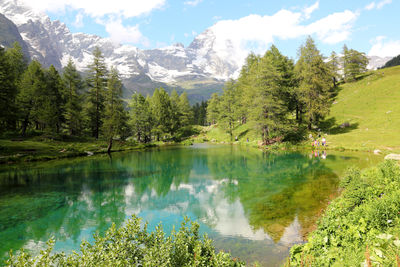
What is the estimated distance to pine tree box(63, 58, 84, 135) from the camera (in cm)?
5542

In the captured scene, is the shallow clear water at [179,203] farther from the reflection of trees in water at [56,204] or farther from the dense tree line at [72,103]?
the dense tree line at [72,103]

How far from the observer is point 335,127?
1972 inches

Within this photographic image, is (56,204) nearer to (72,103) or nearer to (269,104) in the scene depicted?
(269,104)

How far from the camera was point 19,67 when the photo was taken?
2425 inches

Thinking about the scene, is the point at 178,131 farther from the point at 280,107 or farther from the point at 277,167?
the point at 277,167

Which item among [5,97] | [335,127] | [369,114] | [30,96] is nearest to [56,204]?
[5,97]

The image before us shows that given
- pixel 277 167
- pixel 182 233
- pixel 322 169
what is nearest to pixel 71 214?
pixel 182 233

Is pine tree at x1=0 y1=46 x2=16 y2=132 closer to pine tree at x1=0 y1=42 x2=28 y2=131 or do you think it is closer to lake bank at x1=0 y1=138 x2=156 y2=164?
pine tree at x1=0 y1=42 x2=28 y2=131

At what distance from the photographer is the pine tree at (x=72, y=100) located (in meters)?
55.4

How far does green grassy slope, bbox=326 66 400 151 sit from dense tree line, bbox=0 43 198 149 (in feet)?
166

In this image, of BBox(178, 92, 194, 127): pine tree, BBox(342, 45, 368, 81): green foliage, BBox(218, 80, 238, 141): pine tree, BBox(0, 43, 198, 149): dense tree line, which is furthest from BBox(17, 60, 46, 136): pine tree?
BBox(342, 45, 368, 81): green foliage

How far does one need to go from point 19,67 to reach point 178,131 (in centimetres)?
5565

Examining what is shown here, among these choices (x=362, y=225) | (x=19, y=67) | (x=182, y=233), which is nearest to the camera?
(x=182, y=233)

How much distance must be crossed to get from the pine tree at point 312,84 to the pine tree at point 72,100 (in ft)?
183
